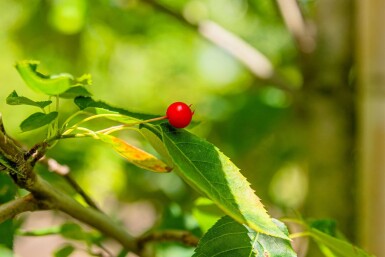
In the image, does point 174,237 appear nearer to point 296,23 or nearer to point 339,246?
point 339,246

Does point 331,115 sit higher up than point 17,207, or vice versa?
point 331,115

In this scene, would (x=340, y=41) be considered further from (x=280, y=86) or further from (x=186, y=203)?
(x=186, y=203)

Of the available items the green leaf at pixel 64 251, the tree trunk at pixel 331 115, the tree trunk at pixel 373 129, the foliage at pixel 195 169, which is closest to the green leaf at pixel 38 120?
the foliage at pixel 195 169

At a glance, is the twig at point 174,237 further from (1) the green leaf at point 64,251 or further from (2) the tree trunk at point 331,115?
(2) the tree trunk at point 331,115

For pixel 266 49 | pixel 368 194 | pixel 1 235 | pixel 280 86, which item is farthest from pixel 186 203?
pixel 1 235

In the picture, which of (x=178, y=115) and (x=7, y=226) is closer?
(x=178, y=115)

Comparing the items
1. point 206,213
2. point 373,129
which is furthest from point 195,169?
point 373,129
